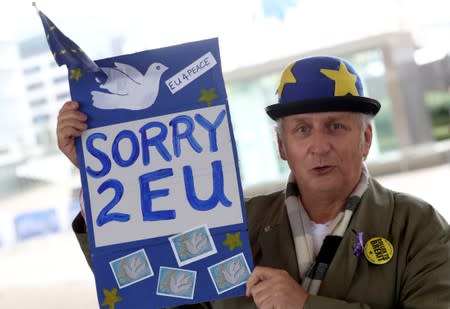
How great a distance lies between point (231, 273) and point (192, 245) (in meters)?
0.10

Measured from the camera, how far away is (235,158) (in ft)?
4.18

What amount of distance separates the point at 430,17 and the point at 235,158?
734 centimetres

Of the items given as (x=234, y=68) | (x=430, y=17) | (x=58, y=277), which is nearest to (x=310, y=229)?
(x=58, y=277)

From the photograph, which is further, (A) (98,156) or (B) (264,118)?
(B) (264,118)

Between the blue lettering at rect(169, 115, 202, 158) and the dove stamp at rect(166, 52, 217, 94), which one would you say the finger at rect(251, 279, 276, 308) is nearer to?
the blue lettering at rect(169, 115, 202, 158)

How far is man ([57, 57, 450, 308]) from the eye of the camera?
1262 millimetres

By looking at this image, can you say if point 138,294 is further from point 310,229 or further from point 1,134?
point 1,134

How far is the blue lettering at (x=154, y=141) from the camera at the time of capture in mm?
1303

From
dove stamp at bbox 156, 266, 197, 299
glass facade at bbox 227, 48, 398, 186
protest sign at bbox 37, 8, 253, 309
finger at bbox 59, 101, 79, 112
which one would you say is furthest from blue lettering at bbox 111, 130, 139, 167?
glass facade at bbox 227, 48, 398, 186

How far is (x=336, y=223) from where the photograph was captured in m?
1.39

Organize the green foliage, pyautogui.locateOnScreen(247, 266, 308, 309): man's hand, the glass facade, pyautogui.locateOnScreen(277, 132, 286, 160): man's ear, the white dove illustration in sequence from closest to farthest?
pyautogui.locateOnScreen(247, 266, 308, 309): man's hand
the white dove illustration
pyautogui.locateOnScreen(277, 132, 286, 160): man's ear
the glass facade
the green foliage

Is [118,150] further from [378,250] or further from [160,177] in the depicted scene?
[378,250]

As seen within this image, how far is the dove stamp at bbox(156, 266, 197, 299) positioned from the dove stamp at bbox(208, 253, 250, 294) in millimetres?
52

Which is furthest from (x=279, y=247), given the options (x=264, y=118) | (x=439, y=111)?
(x=439, y=111)
